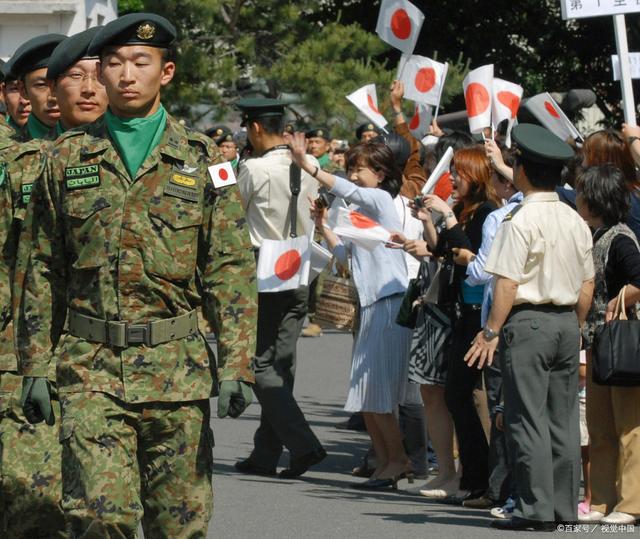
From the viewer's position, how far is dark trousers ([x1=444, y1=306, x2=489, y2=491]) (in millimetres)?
9250

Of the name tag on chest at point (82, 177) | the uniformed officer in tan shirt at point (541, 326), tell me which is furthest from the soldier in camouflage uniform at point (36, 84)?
the uniformed officer in tan shirt at point (541, 326)

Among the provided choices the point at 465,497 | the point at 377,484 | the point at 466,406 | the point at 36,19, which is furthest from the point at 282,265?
the point at 36,19

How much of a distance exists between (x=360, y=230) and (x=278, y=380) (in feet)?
4.15

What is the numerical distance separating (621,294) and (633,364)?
36 centimetres

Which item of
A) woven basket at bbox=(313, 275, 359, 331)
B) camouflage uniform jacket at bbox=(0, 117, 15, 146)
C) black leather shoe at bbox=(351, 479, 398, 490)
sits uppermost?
camouflage uniform jacket at bbox=(0, 117, 15, 146)

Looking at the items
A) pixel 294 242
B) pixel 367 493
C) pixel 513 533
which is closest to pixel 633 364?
pixel 513 533

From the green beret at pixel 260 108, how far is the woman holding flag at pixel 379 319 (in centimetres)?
64

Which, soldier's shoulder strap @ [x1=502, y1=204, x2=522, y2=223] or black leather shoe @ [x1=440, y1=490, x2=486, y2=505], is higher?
soldier's shoulder strap @ [x1=502, y1=204, x2=522, y2=223]

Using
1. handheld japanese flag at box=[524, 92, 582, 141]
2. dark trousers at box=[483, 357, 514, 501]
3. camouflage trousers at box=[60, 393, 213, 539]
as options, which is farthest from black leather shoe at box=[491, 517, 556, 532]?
handheld japanese flag at box=[524, 92, 582, 141]

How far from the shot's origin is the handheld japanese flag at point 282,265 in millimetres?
10367

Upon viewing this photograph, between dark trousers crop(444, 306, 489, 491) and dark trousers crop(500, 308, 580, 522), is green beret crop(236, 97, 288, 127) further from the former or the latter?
dark trousers crop(500, 308, 580, 522)

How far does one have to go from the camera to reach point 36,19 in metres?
26.8

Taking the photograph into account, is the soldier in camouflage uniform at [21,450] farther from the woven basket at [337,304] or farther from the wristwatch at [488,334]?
the woven basket at [337,304]

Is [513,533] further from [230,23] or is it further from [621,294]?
[230,23]
